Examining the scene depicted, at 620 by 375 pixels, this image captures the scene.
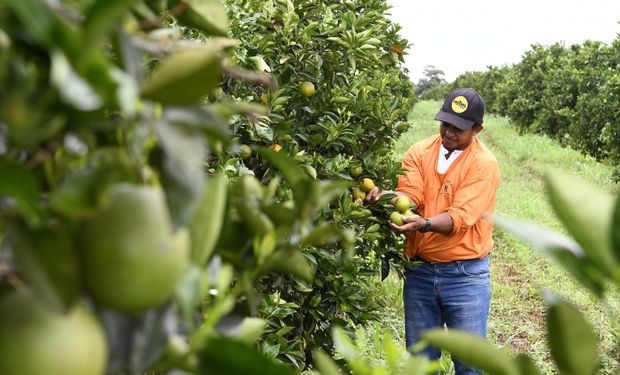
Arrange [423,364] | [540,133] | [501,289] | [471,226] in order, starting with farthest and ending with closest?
[540,133], [501,289], [471,226], [423,364]

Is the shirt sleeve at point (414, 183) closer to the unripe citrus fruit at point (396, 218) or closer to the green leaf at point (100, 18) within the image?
the unripe citrus fruit at point (396, 218)

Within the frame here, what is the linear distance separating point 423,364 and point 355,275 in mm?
2031

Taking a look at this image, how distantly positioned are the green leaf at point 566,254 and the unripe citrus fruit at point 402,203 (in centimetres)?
225

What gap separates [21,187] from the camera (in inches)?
13.4

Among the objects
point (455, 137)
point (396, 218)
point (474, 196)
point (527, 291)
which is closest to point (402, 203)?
point (396, 218)

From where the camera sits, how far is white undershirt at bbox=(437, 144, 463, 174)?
9.69 ft

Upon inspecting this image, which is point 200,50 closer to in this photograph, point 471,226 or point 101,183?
point 101,183

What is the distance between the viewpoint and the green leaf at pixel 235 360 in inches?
15.0

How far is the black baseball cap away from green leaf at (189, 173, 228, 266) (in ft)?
8.44

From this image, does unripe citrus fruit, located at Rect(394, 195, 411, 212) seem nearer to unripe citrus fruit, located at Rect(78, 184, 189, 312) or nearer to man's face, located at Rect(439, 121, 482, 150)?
man's face, located at Rect(439, 121, 482, 150)

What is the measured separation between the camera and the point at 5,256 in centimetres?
36

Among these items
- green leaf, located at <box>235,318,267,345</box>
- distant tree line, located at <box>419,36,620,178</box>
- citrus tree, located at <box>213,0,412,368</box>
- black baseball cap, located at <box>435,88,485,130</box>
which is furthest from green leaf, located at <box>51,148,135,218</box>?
distant tree line, located at <box>419,36,620,178</box>

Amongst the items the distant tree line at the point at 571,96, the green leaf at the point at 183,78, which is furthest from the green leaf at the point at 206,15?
the distant tree line at the point at 571,96

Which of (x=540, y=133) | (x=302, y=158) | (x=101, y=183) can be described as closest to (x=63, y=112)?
(x=101, y=183)
